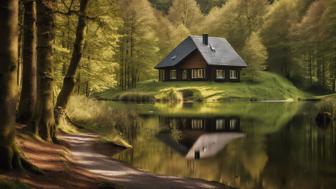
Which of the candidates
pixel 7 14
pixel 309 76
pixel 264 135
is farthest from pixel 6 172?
pixel 309 76

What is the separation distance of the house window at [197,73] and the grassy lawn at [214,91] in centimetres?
307

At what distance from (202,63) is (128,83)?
1278 centimetres

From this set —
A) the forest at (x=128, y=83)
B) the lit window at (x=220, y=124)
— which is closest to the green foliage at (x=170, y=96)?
the forest at (x=128, y=83)

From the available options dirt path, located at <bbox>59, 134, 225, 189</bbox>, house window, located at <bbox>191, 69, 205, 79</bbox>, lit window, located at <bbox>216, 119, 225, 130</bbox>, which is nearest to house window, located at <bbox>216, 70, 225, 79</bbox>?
house window, located at <bbox>191, 69, 205, 79</bbox>

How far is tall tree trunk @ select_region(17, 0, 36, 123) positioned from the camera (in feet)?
44.4

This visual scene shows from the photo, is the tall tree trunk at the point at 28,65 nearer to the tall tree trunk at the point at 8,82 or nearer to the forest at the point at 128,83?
the forest at the point at 128,83

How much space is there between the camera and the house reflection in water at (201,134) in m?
18.9

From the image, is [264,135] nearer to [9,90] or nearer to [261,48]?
[9,90]

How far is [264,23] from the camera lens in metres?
81.9

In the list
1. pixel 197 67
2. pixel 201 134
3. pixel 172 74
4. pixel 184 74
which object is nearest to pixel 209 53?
pixel 197 67

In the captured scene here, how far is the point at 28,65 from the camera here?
14.0 meters

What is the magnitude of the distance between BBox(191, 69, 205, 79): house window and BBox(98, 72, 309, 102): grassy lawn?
3.07m

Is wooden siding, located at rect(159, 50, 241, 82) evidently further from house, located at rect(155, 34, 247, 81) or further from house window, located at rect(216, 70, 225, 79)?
house window, located at rect(216, 70, 225, 79)

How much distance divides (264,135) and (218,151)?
5.84m
